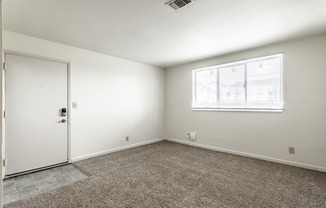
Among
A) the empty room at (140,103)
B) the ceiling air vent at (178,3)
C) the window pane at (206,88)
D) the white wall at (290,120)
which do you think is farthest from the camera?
the window pane at (206,88)

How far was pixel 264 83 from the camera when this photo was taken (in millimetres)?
3670

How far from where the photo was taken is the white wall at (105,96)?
3418 millimetres

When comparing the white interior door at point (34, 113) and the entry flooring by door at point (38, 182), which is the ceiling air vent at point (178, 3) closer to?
the white interior door at point (34, 113)

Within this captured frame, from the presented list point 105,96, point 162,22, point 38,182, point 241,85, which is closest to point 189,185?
point 38,182

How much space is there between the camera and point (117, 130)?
4.36m

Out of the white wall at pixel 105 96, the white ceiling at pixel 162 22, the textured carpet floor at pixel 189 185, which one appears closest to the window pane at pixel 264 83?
the white ceiling at pixel 162 22

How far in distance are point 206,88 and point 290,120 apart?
80.6 inches

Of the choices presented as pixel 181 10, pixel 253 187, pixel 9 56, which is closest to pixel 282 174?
pixel 253 187

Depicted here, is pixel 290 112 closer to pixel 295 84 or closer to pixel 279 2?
pixel 295 84

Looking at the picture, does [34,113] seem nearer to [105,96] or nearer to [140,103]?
[105,96]

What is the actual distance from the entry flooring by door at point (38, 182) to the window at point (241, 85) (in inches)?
134

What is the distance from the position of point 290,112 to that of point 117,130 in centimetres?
389

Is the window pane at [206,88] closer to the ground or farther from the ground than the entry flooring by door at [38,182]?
farther from the ground

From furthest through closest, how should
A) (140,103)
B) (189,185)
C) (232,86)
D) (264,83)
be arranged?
(140,103) → (232,86) → (264,83) → (189,185)
